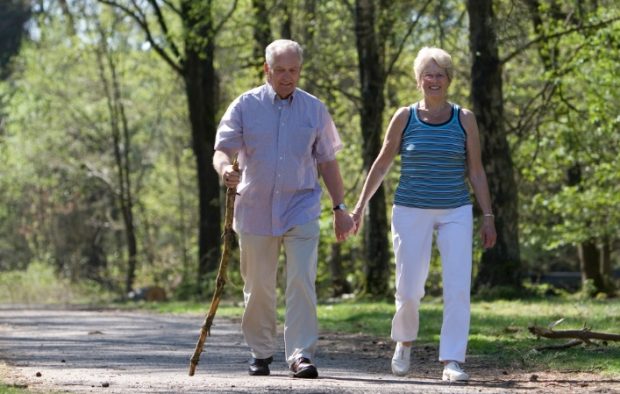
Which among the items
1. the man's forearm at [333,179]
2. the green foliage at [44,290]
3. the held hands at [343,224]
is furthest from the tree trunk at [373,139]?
the green foliage at [44,290]

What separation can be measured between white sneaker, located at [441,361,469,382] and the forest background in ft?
34.8

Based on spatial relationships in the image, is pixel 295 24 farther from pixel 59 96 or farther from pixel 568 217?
pixel 59 96

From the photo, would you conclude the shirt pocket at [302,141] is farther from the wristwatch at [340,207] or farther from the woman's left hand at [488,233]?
the woman's left hand at [488,233]

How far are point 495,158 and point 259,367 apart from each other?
38.5 feet

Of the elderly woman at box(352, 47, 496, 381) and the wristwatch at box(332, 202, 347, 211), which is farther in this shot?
the wristwatch at box(332, 202, 347, 211)

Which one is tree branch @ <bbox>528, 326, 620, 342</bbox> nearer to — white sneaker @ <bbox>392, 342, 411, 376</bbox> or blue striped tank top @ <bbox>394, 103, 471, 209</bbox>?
white sneaker @ <bbox>392, 342, 411, 376</bbox>

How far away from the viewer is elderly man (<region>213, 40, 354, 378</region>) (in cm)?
938

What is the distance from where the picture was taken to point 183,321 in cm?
1881

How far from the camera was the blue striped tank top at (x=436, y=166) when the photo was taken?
932cm

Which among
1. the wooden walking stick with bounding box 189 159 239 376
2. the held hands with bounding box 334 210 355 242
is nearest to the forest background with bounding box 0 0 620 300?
the held hands with bounding box 334 210 355 242

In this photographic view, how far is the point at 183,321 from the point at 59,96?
3413 cm

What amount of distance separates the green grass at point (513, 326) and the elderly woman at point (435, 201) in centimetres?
119

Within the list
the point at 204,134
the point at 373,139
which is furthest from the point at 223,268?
the point at 204,134

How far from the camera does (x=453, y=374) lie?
9.03 meters
